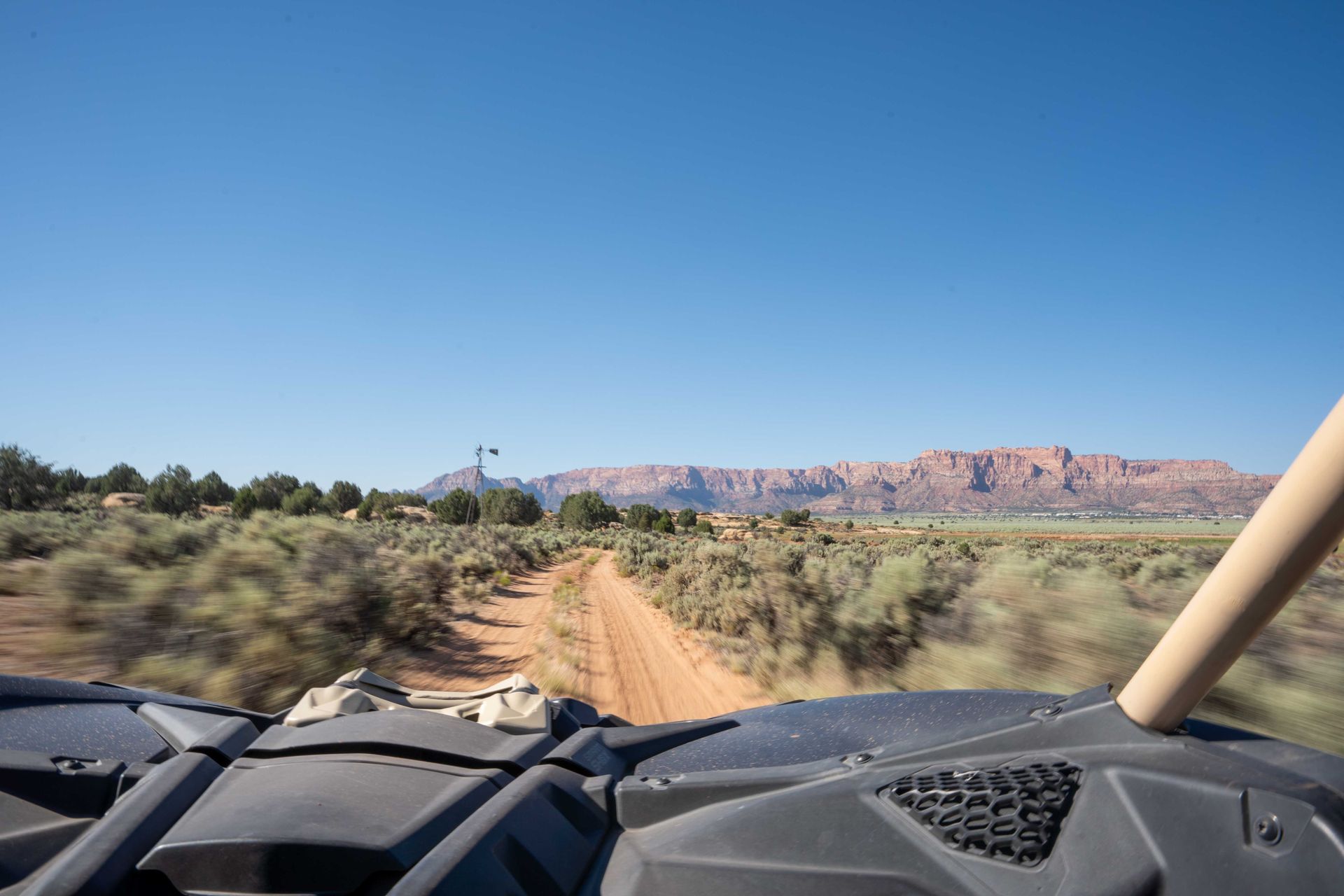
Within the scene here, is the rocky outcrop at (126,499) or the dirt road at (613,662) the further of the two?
the rocky outcrop at (126,499)

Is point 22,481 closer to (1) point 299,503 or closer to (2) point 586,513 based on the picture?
(1) point 299,503

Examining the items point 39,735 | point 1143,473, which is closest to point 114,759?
point 39,735

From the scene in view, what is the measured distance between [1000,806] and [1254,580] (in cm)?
58

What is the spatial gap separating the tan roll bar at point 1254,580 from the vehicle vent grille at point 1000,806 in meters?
0.20

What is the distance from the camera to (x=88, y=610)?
25.6ft

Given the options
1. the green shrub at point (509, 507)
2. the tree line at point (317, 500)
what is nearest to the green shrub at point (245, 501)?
the tree line at point (317, 500)

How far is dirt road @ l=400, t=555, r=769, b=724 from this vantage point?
8516mm

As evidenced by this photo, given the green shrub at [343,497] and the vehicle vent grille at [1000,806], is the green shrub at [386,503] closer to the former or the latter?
the green shrub at [343,497]

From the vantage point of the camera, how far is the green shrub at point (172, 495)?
151ft

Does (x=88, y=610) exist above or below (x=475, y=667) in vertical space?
above

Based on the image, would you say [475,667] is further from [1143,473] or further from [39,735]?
[1143,473]

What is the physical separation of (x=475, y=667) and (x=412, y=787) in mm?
9365

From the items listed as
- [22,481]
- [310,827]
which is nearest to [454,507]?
[22,481]

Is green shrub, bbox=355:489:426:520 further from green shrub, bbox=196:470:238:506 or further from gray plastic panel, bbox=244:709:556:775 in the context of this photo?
gray plastic panel, bbox=244:709:556:775
